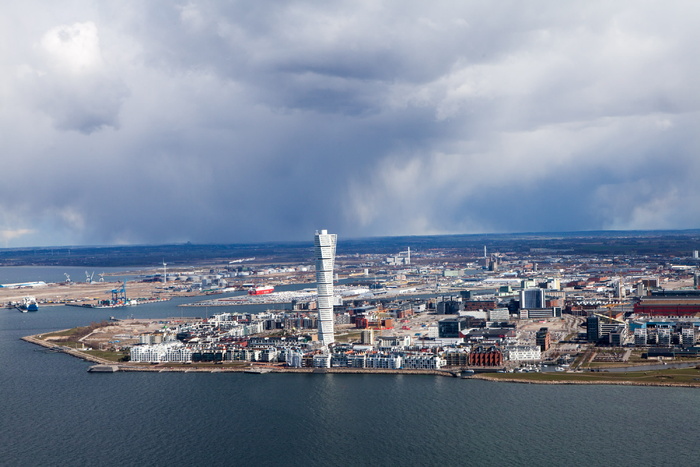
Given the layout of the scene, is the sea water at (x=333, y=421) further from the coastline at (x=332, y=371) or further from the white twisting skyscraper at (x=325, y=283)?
the white twisting skyscraper at (x=325, y=283)

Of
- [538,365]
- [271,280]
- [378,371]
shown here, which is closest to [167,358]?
[378,371]

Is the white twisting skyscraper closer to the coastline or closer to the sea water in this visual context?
the coastline

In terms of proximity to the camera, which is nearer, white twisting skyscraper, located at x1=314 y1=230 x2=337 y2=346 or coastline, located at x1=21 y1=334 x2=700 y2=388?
coastline, located at x1=21 y1=334 x2=700 y2=388

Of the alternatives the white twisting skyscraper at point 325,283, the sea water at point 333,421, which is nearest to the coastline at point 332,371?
the sea water at point 333,421

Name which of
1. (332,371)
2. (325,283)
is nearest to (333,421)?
(332,371)

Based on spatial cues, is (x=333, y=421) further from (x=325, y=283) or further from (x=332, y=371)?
(x=325, y=283)

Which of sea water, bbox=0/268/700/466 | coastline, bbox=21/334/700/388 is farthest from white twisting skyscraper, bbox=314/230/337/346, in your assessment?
sea water, bbox=0/268/700/466

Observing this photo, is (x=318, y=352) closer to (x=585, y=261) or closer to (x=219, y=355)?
Result: (x=219, y=355)

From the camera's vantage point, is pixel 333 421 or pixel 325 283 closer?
pixel 333 421

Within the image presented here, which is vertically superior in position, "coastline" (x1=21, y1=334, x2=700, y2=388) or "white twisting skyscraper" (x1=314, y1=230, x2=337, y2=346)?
"white twisting skyscraper" (x1=314, y1=230, x2=337, y2=346)
